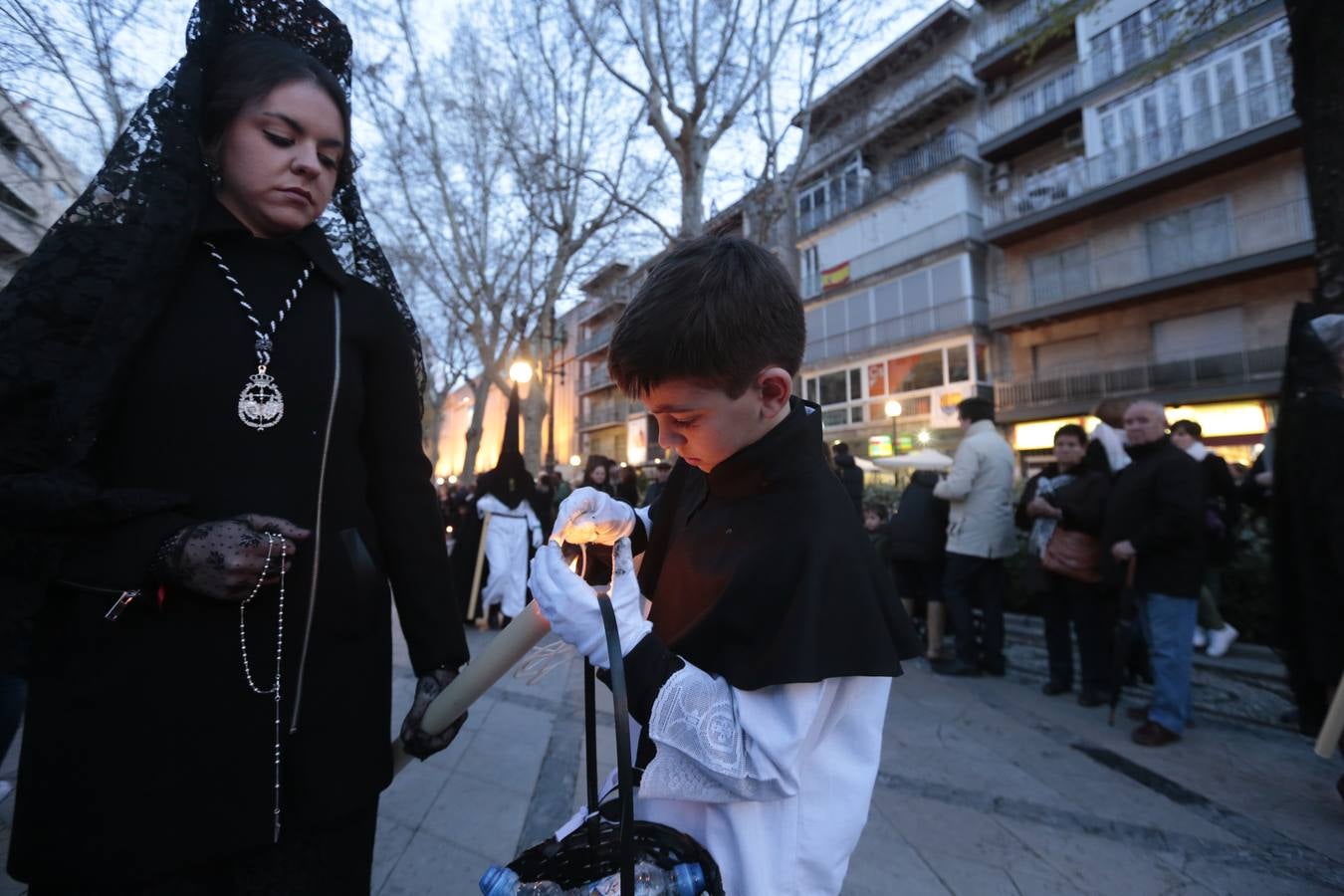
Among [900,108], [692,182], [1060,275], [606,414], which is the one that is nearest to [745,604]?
[692,182]

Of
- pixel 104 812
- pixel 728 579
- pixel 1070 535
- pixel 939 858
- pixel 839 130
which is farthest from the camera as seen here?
pixel 839 130

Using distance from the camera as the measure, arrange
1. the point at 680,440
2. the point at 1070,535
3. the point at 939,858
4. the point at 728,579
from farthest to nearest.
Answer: the point at 1070,535
the point at 939,858
the point at 680,440
the point at 728,579

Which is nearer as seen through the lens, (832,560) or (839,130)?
(832,560)

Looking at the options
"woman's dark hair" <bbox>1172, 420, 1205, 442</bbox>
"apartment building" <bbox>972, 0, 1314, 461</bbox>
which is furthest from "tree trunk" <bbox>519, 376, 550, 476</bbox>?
"woman's dark hair" <bbox>1172, 420, 1205, 442</bbox>

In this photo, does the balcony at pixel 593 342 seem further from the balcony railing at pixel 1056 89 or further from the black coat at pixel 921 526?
the black coat at pixel 921 526

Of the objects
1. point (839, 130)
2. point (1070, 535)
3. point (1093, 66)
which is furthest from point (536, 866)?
point (1093, 66)

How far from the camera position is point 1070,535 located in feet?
13.7

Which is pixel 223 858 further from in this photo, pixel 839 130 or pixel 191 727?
pixel 839 130

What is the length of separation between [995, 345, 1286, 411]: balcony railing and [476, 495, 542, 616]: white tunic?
15090 millimetres

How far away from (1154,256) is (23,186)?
20.0 m

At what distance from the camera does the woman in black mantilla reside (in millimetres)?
928

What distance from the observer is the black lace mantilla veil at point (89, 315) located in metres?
0.91

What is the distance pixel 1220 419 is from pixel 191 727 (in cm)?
1936

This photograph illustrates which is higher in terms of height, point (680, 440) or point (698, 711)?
point (680, 440)
